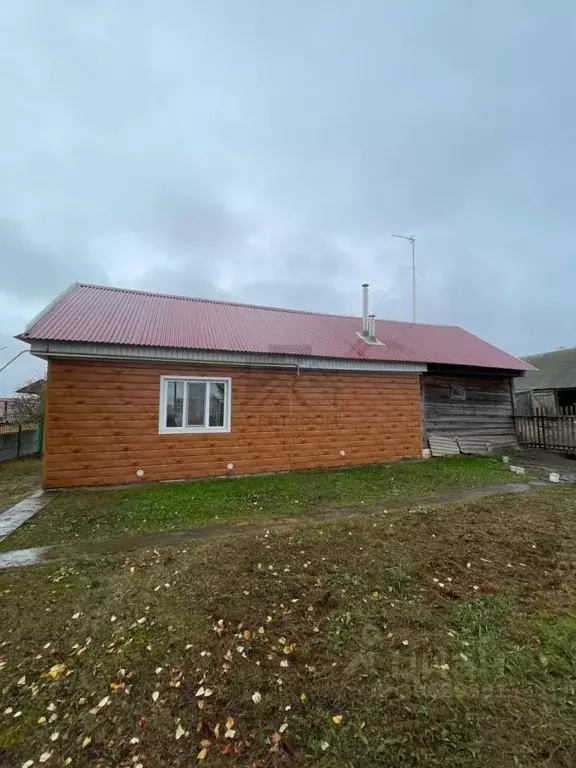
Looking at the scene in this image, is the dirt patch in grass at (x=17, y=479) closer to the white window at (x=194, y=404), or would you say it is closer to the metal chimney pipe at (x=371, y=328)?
the white window at (x=194, y=404)

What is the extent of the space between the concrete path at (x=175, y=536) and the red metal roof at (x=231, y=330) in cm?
421

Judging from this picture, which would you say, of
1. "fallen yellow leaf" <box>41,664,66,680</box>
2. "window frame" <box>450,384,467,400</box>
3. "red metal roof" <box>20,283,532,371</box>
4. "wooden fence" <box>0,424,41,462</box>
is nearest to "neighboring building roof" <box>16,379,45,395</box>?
"wooden fence" <box>0,424,41,462</box>

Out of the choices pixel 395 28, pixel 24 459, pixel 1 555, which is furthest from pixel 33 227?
pixel 1 555

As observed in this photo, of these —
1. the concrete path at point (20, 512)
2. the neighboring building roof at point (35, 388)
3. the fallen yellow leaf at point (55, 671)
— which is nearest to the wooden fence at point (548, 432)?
the fallen yellow leaf at point (55, 671)

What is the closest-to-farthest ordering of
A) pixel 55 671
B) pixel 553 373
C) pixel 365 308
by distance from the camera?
pixel 55 671
pixel 365 308
pixel 553 373

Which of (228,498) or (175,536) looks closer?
(175,536)

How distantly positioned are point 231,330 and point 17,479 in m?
6.54

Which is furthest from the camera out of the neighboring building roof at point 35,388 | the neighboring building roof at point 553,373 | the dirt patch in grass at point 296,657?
the neighboring building roof at point 553,373

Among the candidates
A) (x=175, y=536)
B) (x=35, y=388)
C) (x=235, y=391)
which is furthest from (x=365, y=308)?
(x=35, y=388)

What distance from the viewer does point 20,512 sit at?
20.1ft

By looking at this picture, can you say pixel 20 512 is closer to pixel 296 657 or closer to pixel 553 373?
pixel 296 657

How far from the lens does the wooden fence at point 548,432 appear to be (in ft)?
36.5

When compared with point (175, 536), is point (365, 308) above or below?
above

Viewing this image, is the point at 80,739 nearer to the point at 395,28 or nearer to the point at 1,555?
the point at 1,555
